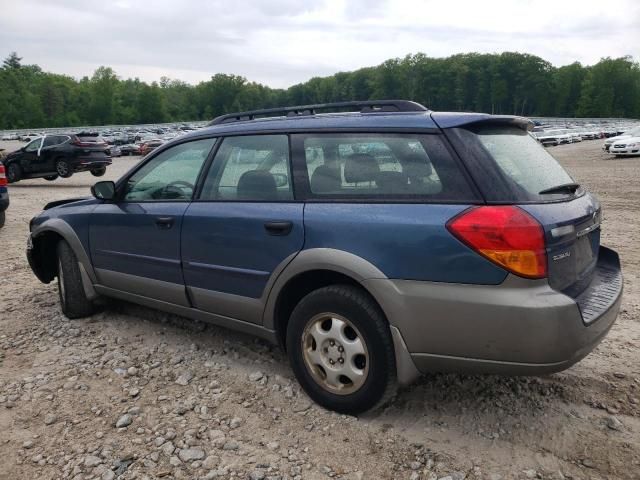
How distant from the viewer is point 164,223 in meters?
3.64

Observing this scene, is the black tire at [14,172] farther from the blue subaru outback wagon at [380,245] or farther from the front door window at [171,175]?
the blue subaru outback wagon at [380,245]

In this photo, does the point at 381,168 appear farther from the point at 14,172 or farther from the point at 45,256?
the point at 14,172

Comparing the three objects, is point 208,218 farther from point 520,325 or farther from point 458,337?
point 520,325

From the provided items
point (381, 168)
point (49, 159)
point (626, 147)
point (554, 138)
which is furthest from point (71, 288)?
point (554, 138)

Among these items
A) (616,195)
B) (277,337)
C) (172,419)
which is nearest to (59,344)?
(172,419)

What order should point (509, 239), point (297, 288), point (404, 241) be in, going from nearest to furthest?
point (509, 239)
point (404, 241)
point (297, 288)

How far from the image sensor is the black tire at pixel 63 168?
1761 cm

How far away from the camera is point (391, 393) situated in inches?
109

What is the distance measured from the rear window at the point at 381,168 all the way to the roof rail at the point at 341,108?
335 millimetres

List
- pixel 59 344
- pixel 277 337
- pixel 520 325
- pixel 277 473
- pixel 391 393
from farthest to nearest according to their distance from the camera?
pixel 59 344
pixel 277 337
pixel 391 393
pixel 277 473
pixel 520 325

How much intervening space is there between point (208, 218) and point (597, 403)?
2.56 metres

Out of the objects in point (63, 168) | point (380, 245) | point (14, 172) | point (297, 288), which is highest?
point (380, 245)

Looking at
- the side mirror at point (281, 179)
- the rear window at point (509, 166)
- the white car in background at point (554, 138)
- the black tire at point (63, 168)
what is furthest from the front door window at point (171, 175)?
the white car in background at point (554, 138)

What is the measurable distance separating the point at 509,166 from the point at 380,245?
0.75 m
